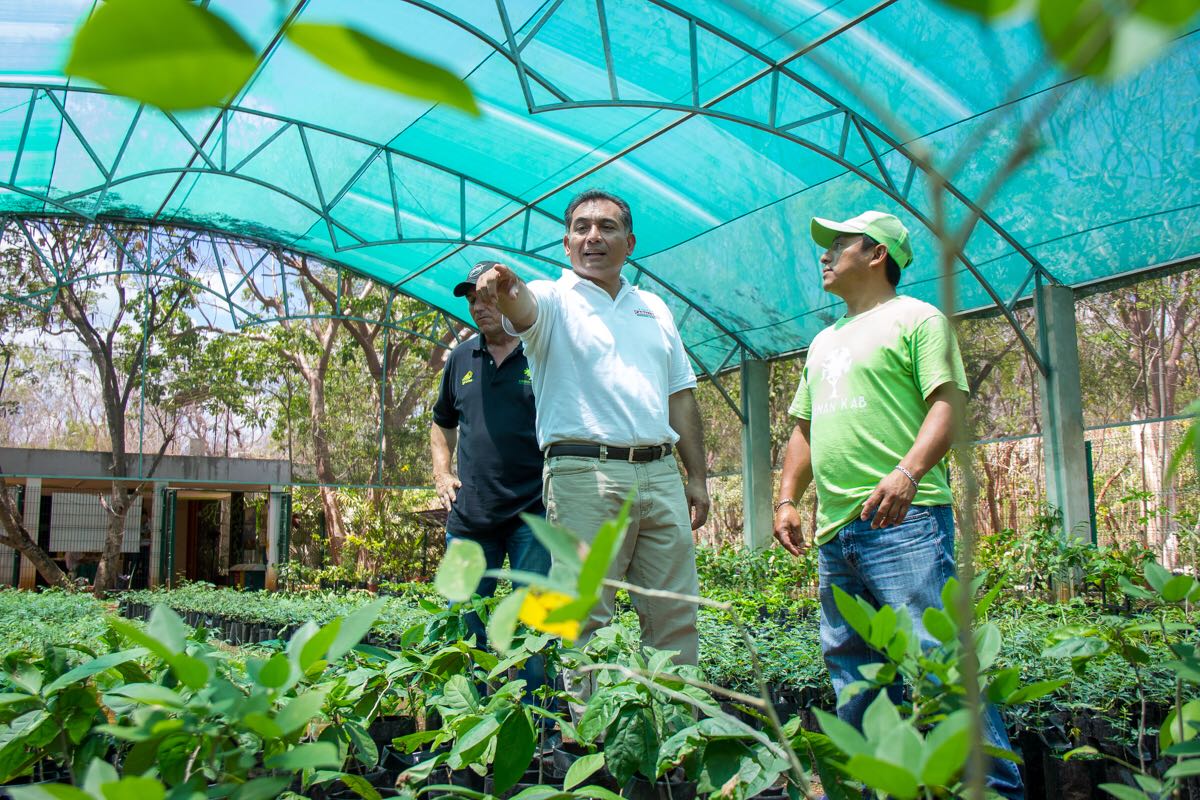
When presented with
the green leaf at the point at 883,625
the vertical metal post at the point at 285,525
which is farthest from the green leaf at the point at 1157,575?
the vertical metal post at the point at 285,525

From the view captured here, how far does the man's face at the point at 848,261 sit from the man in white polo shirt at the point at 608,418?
0.55m

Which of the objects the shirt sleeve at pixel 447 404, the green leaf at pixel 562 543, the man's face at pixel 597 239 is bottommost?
the green leaf at pixel 562 543

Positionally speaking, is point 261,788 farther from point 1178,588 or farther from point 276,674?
point 1178,588

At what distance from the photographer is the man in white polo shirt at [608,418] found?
7.84 ft

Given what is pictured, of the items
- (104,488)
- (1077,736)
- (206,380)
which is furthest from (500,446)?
(104,488)

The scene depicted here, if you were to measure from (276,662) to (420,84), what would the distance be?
48 cm

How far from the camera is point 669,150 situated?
7.25 meters

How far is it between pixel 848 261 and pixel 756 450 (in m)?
7.60

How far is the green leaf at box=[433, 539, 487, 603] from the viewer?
0.47 metres

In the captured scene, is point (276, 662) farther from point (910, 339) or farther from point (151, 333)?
point (151, 333)

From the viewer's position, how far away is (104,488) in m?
11.2

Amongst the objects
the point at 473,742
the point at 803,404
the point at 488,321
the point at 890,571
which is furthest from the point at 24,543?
the point at 473,742

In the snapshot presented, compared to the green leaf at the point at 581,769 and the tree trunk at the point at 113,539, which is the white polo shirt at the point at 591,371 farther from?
the tree trunk at the point at 113,539

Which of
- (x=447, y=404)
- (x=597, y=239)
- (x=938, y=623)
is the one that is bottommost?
(x=938, y=623)
